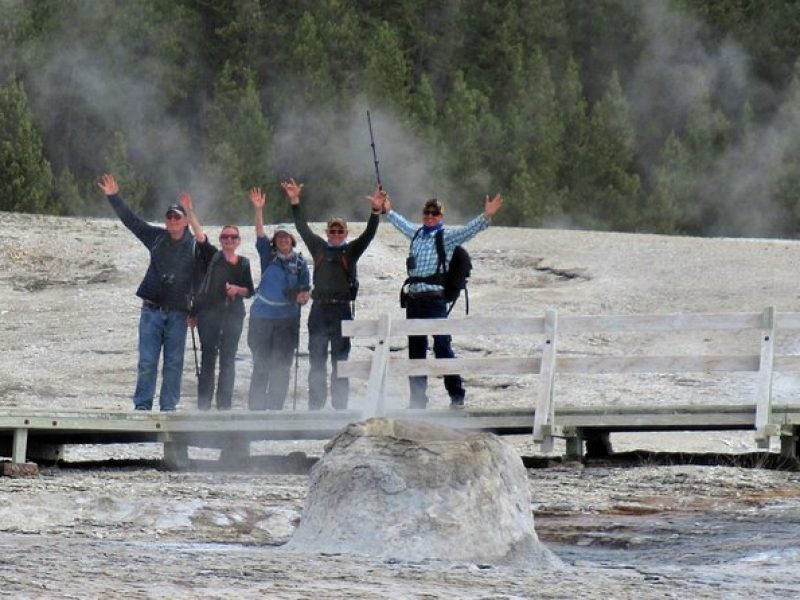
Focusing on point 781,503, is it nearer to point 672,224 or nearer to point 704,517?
point 704,517

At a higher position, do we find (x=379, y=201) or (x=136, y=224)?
(x=379, y=201)

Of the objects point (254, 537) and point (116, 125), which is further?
point (116, 125)

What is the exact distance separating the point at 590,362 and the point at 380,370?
1.48m

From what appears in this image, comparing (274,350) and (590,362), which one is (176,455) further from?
(590,362)

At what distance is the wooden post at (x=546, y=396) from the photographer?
43.6 feet

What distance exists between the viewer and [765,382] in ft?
42.9

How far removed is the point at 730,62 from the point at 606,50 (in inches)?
151

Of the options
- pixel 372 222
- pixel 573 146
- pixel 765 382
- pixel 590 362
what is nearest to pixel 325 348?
pixel 372 222

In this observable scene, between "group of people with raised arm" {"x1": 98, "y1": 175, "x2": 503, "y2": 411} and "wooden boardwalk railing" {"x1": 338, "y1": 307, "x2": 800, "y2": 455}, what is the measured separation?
0.29 meters

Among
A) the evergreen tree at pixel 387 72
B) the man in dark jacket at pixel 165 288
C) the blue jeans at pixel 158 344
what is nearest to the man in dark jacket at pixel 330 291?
the man in dark jacket at pixel 165 288

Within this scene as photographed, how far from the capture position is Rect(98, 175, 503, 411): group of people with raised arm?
1366 centimetres

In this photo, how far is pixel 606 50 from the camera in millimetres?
56000

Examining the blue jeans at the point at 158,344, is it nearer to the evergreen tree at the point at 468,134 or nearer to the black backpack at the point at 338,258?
the black backpack at the point at 338,258

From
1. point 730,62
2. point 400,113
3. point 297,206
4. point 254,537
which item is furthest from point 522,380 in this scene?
point 730,62
